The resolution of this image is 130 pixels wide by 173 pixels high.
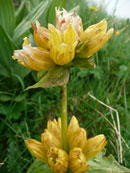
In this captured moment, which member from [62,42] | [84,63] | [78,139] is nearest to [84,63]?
[84,63]

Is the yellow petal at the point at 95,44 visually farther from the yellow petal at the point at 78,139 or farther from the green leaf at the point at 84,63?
the yellow petal at the point at 78,139

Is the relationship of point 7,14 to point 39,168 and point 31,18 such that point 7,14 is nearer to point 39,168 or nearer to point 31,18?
point 31,18

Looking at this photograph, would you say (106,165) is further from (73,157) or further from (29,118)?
(29,118)

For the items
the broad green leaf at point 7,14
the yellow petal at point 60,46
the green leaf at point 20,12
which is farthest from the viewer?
the green leaf at point 20,12

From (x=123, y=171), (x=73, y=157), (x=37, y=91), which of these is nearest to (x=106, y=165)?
(x=123, y=171)

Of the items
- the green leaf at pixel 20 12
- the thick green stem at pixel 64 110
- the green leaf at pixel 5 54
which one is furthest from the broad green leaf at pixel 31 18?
the thick green stem at pixel 64 110

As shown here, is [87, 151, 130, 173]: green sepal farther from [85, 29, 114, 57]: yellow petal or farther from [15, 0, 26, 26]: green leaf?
[15, 0, 26, 26]: green leaf

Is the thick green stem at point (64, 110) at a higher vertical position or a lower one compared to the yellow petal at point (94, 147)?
higher
